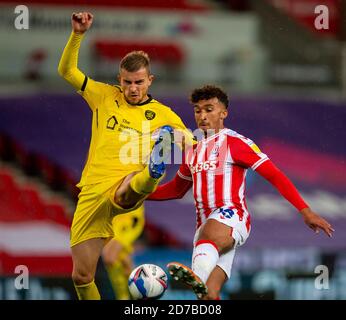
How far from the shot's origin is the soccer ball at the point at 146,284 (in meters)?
6.40

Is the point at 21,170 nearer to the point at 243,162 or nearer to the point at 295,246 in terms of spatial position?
the point at 295,246

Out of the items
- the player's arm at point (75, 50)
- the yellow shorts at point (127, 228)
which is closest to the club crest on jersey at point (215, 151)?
the player's arm at point (75, 50)

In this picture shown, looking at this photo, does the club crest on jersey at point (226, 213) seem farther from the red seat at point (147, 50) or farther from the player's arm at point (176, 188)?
the red seat at point (147, 50)

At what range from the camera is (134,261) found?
11320mm

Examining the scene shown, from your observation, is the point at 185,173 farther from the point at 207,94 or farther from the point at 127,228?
the point at 127,228

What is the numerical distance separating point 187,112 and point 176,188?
5377 millimetres

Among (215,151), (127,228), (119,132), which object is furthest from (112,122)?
(127,228)

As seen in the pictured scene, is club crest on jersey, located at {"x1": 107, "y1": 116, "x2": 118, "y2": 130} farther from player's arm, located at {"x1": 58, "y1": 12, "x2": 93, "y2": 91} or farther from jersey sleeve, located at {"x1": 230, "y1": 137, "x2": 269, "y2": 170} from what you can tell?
jersey sleeve, located at {"x1": 230, "y1": 137, "x2": 269, "y2": 170}

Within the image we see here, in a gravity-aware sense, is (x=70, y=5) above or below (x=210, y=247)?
above

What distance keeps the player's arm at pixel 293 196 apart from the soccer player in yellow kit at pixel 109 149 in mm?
777

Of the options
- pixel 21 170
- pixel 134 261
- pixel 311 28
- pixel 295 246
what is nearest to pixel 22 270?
pixel 134 261

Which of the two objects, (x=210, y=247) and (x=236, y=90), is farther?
(x=236, y=90)
